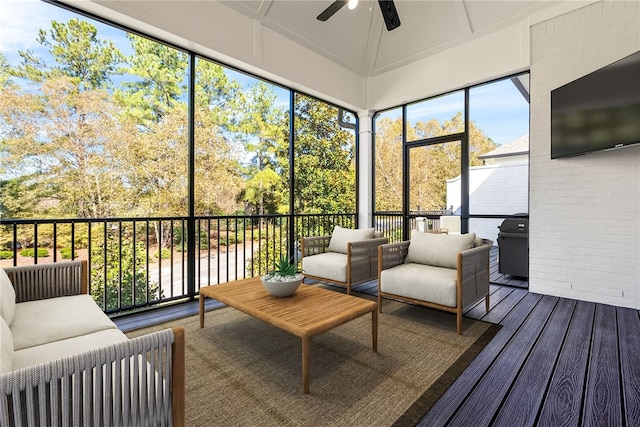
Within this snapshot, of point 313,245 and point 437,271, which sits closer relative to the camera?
point 437,271

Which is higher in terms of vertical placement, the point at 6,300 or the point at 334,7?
the point at 334,7

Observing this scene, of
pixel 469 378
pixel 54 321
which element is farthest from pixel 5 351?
pixel 469 378

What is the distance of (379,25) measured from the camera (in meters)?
5.02

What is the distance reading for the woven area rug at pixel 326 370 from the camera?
1.55 meters

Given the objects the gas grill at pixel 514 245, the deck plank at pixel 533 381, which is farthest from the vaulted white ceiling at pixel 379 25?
the deck plank at pixel 533 381

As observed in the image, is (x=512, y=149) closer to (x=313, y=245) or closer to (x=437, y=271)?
(x=437, y=271)

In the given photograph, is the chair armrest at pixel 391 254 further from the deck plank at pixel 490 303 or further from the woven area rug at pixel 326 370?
the deck plank at pixel 490 303

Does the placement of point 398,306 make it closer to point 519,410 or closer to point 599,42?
point 519,410

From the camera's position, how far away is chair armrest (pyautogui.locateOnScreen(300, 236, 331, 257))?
155 inches

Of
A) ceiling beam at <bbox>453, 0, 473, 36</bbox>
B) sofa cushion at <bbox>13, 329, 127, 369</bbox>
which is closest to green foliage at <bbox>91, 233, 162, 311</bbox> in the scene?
sofa cushion at <bbox>13, 329, 127, 369</bbox>

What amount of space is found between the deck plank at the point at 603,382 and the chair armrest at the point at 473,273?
0.84 metres

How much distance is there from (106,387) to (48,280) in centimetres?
172

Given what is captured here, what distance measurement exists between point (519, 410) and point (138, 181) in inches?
209

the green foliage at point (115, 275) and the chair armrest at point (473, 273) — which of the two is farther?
the green foliage at point (115, 275)
